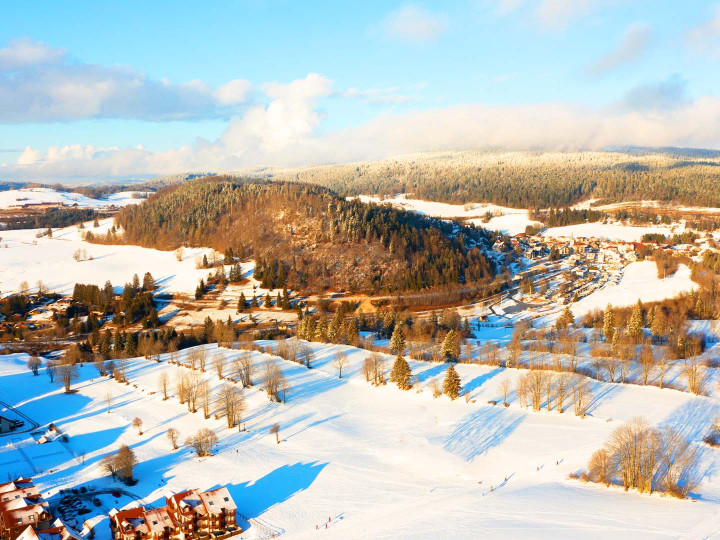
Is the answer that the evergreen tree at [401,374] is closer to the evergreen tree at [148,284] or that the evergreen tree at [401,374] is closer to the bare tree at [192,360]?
the bare tree at [192,360]

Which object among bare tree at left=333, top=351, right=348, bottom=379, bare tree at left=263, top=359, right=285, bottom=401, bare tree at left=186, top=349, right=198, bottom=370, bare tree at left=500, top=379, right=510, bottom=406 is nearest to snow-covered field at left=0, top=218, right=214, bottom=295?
bare tree at left=186, top=349, right=198, bottom=370

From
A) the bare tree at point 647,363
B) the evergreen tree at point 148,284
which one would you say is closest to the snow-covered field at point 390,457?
the bare tree at point 647,363

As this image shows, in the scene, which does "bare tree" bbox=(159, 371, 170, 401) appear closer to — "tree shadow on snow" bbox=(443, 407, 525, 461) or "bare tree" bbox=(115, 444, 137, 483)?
"bare tree" bbox=(115, 444, 137, 483)

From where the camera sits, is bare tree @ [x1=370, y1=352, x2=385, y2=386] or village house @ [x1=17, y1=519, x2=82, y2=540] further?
bare tree @ [x1=370, y1=352, x2=385, y2=386]

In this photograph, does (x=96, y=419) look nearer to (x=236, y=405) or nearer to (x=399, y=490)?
(x=236, y=405)

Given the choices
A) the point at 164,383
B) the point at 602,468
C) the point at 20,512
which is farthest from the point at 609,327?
the point at 20,512

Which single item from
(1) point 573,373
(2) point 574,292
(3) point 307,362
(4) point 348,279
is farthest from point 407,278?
(1) point 573,373
